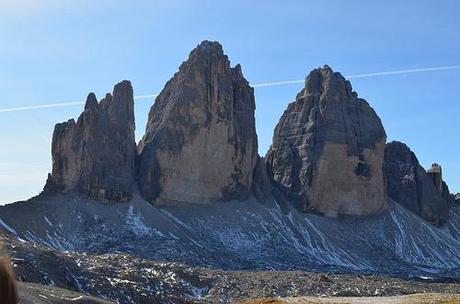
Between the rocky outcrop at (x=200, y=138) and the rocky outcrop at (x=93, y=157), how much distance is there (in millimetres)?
5382

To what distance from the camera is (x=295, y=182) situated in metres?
139

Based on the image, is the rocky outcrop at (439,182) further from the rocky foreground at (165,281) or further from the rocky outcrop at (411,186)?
the rocky foreground at (165,281)

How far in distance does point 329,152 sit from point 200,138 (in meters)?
28.8

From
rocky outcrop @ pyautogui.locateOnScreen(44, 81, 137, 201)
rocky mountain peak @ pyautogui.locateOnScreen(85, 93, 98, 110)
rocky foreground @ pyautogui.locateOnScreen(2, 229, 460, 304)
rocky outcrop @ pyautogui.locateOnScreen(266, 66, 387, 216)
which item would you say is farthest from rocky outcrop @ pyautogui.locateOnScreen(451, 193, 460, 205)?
rocky foreground @ pyautogui.locateOnScreen(2, 229, 460, 304)

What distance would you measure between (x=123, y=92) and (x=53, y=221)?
30.5m

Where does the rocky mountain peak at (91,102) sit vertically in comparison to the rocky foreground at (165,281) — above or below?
above

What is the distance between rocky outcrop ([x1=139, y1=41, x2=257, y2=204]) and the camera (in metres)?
119

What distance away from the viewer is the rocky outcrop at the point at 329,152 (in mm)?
137250

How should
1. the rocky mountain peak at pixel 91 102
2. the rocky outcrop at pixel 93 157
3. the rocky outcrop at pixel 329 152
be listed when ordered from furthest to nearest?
the rocky outcrop at pixel 329 152, the rocky mountain peak at pixel 91 102, the rocky outcrop at pixel 93 157

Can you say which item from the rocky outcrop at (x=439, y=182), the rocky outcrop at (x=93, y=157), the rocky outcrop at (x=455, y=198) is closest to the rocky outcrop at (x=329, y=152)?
the rocky outcrop at (x=439, y=182)

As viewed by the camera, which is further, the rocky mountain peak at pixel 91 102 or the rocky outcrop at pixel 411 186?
the rocky outcrop at pixel 411 186

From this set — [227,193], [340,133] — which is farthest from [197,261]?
[340,133]

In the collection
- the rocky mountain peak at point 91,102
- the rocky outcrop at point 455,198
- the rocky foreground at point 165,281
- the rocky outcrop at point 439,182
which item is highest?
the rocky mountain peak at point 91,102

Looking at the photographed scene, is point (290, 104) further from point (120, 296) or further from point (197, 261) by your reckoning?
point (120, 296)
